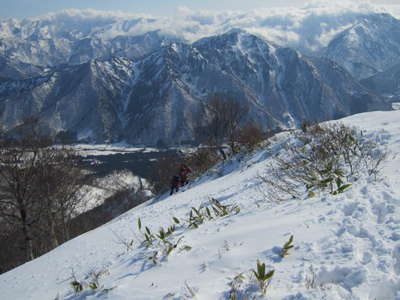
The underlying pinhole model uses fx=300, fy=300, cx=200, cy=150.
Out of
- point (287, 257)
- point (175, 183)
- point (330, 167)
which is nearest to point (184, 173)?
point (175, 183)

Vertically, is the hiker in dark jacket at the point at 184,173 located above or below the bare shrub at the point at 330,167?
below

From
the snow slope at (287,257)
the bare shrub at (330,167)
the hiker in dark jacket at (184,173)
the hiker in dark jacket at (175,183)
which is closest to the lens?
the snow slope at (287,257)

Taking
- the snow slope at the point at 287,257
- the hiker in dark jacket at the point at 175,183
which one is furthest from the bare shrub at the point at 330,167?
the hiker in dark jacket at the point at 175,183

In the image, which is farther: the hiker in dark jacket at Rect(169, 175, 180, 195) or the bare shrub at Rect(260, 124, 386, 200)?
the hiker in dark jacket at Rect(169, 175, 180, 195)

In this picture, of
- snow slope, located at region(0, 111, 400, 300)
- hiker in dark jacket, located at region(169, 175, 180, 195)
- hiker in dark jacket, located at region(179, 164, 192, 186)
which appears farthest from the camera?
hiker in dark jacket, located at region(179, 164, 192, 186)

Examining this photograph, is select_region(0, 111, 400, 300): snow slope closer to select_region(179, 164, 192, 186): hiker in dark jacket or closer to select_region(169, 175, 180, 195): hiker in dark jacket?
select_region(169, 175, 180, 195): hiker in dark jacket

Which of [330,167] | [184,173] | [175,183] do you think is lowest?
[175,183]

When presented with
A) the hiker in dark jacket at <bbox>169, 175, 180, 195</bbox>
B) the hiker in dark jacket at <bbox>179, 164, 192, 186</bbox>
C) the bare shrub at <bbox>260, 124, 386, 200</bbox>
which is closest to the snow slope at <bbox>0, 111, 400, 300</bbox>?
the bare shrub at <bbox>260, 124, 386, 200</bbox>

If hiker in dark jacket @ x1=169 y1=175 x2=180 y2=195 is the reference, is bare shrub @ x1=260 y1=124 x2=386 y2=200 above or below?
above

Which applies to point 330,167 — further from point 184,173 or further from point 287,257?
point 184,173

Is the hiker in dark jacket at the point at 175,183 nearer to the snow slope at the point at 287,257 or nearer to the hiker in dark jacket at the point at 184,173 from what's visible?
the hiker in dark jacket at the point at 184,173

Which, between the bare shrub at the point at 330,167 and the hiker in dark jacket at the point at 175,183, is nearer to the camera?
the bare shrub at the point at 330,167

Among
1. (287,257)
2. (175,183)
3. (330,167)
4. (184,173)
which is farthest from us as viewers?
(184,173)

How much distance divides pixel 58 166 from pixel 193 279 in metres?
17.9
